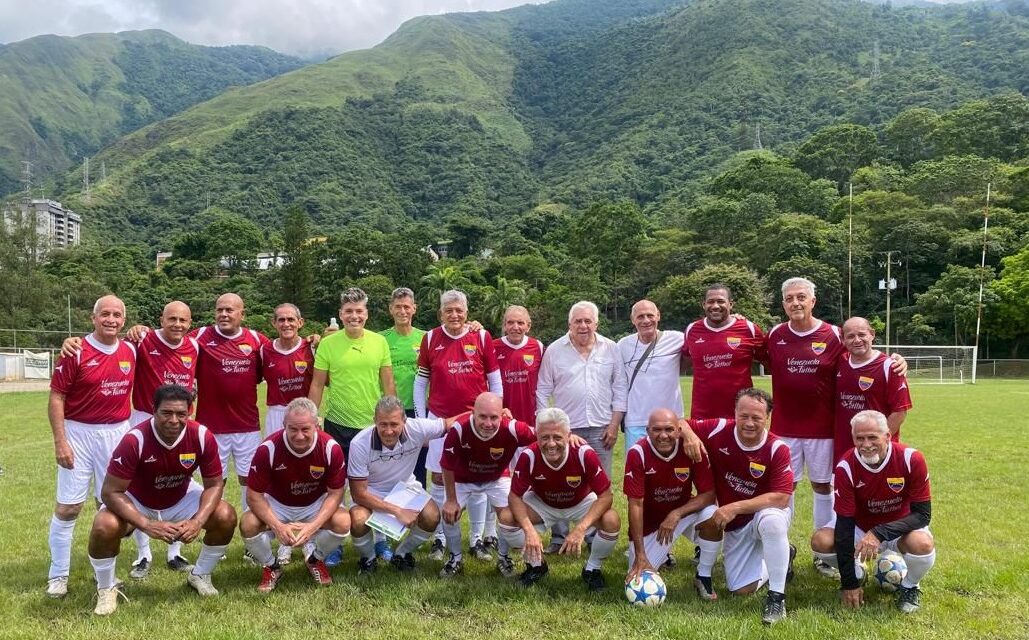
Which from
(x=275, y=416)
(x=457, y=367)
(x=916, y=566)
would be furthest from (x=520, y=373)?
(x=916, y=566)

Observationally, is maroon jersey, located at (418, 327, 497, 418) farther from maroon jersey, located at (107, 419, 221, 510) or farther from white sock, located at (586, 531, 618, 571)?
maroon jersey, located at (107, 419, 221, 510)

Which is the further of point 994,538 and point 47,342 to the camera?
Result: point 47,342

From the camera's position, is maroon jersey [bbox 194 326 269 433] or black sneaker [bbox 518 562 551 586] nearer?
black sneaker [bbox 518 562 551 586]

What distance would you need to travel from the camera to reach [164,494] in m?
4.91

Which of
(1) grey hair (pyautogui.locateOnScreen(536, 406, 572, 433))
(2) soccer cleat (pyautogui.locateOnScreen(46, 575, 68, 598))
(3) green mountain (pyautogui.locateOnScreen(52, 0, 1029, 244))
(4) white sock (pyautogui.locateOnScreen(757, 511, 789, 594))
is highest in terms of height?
(3) green mountain (pyautogui.locateOnScreen(52, 0, 1029, 244))

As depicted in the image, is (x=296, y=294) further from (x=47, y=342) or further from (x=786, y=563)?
(x=786, y=563)

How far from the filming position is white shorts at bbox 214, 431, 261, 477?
5941 millimetres

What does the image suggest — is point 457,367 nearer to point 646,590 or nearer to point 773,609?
point 646,590

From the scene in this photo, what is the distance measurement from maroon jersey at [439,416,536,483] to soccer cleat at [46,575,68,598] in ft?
8.79

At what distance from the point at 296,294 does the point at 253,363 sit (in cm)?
5833

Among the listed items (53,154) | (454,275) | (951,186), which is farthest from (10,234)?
(53,154)

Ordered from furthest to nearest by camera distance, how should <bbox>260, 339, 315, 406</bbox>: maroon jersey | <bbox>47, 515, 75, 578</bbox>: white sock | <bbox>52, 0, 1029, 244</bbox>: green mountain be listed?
1. <bbox>52, 0, 1029, 244</bbox>: green mountain
2. <bbox>260, 339, 315, 406</bbox>: maroon jersey
3. <bbox>47, 515, 75, 578</bbox>: white sock

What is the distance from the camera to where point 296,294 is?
6184 centimetres

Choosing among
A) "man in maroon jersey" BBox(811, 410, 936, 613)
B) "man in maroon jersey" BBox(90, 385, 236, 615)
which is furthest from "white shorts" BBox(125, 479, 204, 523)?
"man in maroon jersey" BBox(811, 410, 936, 613)
